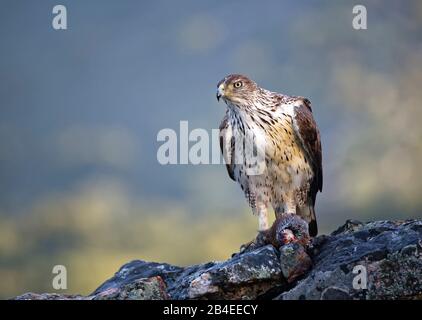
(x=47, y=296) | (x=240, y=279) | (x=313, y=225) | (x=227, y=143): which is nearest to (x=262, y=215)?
(x=313, y=225)

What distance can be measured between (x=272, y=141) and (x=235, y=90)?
1.32 m

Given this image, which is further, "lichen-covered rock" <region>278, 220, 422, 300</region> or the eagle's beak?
the eagle's beak

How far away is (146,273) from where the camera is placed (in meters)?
11.2

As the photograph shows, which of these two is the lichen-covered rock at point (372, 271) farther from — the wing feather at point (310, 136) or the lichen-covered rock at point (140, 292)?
the wing feather at point (310, 136)

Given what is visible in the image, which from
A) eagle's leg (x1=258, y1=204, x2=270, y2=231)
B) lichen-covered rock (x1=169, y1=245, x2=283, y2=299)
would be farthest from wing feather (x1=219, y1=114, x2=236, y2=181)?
lichen-covered rock (x1=169, y1=245, x2=283, y2=299)

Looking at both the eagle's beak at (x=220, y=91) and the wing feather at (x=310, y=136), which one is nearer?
the eagle's beak at (x=220, y=91)

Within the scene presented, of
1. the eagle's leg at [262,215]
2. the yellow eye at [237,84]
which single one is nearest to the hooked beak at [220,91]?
the yellow eye at [237,84]

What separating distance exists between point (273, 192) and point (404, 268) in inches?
187

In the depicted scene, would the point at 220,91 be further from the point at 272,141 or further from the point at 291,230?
the point at 291,230

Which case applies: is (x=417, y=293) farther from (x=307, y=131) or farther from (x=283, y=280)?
(x=307, y=131)

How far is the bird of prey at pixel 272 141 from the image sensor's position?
12375 mm

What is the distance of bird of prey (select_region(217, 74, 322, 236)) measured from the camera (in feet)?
40.6

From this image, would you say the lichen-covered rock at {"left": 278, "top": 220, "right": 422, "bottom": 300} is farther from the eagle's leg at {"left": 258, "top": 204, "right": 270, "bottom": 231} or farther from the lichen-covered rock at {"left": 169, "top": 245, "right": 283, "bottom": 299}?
the eagle's leg at {"left": 258, "top": 204, "right": 270, "bottom": 231}
